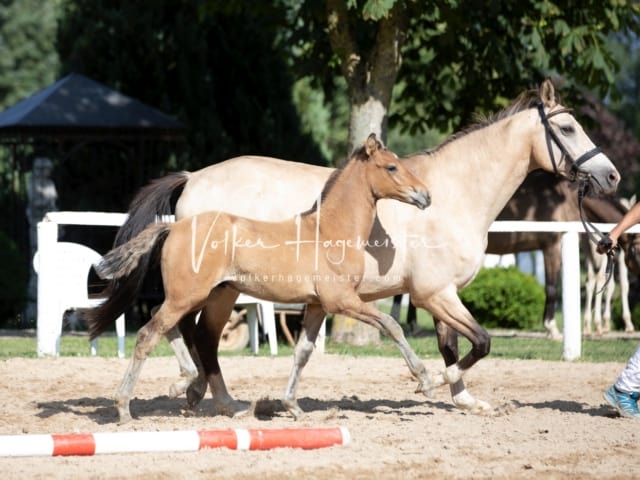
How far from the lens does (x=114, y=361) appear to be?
10078 millimetres

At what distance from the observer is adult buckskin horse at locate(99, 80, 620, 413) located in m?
7.20

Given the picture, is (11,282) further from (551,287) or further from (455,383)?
(455,383)

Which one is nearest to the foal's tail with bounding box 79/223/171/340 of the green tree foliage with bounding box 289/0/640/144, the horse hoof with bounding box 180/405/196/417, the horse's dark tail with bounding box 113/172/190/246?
the horse's dark tail with bounding box 113/172/190/246

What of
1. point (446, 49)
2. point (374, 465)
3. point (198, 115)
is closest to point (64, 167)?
point (198, 115)

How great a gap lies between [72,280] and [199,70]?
8.56 meters

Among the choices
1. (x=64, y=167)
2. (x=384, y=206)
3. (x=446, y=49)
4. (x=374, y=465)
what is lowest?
(x=374, y=465)

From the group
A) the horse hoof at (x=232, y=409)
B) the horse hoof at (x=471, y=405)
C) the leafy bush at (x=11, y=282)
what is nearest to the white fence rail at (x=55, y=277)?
the horse hoof at (x=471, y=405)

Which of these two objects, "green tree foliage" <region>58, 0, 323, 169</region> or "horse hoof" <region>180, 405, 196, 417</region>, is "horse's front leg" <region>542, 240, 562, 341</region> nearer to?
"green tree foliage" <region>58, 0, 323, 169</region>

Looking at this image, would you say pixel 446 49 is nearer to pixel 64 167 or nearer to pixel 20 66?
pixel 64 167

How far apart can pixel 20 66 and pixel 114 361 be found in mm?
25322

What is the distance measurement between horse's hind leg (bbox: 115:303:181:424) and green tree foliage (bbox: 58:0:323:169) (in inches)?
457

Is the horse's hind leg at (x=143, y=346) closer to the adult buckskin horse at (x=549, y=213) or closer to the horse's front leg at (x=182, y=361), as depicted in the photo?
the horse's front leg at (x=182, y=361)

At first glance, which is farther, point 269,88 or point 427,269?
point 269,88

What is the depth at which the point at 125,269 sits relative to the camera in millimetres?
6867
